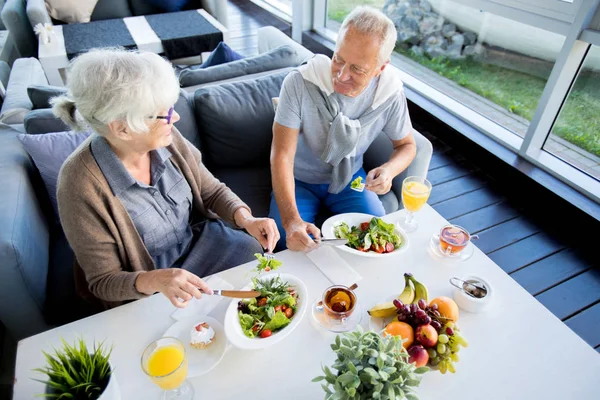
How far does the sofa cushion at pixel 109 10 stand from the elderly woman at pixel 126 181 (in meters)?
3.53

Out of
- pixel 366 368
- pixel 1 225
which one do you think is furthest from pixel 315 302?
pixel 1 225

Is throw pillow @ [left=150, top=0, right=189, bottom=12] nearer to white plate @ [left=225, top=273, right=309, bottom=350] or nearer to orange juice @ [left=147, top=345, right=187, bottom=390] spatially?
white plate @ [left=225, top=273, right=309, bottom=350]

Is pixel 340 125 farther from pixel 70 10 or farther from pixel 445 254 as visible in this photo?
pixel 70 10

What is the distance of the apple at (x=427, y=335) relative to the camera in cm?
92

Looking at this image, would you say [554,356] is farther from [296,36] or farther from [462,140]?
[296,36]

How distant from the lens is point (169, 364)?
875 mm

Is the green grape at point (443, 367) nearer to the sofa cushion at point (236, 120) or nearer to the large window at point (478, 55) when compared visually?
the sofa cushion at point (236, 120)

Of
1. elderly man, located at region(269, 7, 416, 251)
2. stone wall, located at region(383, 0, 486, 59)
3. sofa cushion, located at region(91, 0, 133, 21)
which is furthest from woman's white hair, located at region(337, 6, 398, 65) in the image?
sofa cushion, located at region(91, 0, 133, 21)

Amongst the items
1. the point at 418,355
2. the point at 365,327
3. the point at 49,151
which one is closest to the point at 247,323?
the point at 365,327

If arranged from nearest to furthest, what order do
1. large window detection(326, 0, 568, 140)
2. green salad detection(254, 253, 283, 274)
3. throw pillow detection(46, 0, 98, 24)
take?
1. green salad detection(254, 253, 283, 274)
2. large window detection(326, 0, 568, 140)
3. throw pillow detection(46, 0, 98, 24)

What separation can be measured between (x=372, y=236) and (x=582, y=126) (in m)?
1.91

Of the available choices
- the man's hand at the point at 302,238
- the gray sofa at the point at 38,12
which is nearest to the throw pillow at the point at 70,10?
the gray sofa at the point at 38,12

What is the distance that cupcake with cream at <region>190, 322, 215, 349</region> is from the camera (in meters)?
0.99

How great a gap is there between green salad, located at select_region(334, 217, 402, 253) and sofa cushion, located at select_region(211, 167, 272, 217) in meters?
0.71
